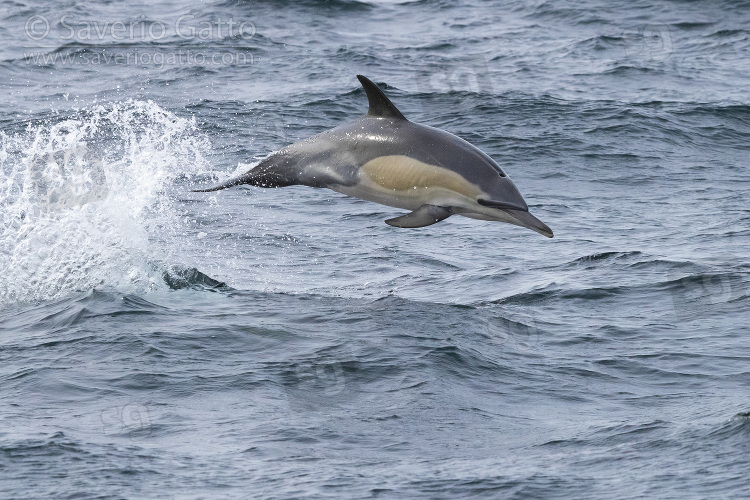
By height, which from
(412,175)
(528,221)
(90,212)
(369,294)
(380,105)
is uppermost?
Result: (380,105)

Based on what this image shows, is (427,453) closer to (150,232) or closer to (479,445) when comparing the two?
(479,445)

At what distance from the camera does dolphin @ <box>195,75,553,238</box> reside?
826cm

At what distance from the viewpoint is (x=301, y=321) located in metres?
10.2

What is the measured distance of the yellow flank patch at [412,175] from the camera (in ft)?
27.1

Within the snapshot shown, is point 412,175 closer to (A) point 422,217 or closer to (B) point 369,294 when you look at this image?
(A) point 422,217

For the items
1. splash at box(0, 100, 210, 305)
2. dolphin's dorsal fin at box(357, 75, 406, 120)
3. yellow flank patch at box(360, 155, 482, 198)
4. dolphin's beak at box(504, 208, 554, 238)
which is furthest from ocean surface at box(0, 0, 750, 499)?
dolphin's dorsal fin at box(357, 75, 406, 120)

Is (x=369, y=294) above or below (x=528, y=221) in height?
below

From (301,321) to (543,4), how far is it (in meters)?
20.9

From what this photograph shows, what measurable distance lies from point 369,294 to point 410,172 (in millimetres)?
3027

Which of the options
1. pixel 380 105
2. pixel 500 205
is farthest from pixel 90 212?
pixel 500 205

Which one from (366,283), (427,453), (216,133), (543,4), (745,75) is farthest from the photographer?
(543,4)

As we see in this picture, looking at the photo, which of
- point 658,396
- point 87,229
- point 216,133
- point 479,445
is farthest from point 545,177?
point 479,445

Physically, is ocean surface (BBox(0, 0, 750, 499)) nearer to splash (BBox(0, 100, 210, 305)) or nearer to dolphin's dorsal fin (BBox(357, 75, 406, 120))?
splash (BBox(0, 100, 210, 305))

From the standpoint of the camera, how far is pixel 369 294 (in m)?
11.1
